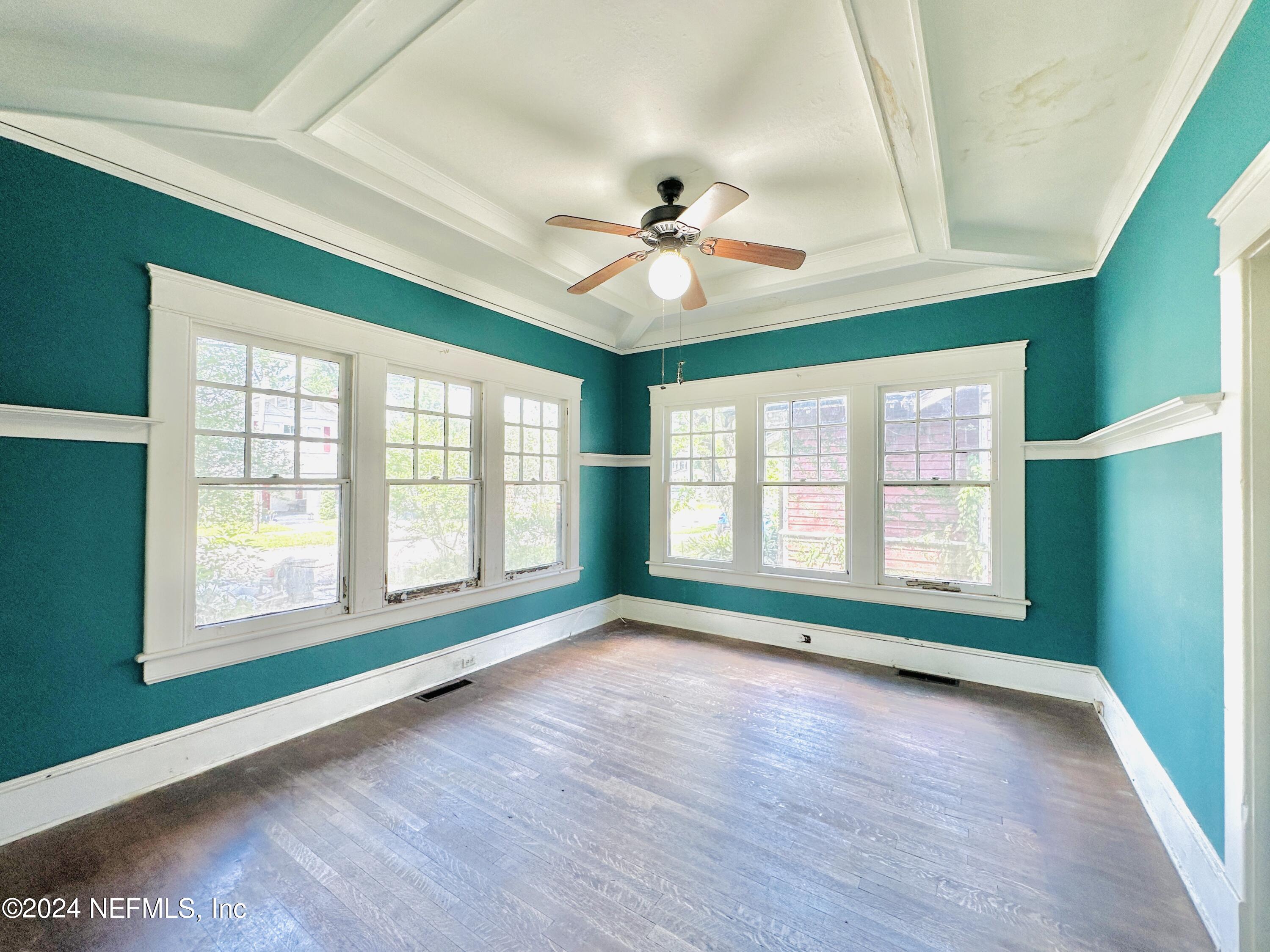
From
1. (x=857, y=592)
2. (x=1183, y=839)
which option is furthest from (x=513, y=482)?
(x=1183, y=839)

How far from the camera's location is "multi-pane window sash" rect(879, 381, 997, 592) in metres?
3.69

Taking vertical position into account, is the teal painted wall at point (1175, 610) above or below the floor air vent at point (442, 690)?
above

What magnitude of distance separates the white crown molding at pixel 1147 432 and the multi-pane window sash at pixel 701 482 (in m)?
2.21

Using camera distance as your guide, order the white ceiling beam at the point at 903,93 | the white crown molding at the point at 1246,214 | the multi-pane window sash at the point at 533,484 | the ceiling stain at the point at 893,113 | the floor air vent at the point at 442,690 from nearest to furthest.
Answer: the white crown molding at the point at 1246,214, the white ceiling beam at the point at 903,93, the ceiling stain at the point at 893,113, the floor air vent at the point at 442,690, the multi-pane window sash at the point at 533,484

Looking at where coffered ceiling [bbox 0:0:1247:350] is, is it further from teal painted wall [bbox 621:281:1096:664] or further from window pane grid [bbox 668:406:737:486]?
window pane grid [bbox 668:406:737:486]

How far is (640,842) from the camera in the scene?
202 cm

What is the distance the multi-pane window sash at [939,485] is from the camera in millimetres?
3689

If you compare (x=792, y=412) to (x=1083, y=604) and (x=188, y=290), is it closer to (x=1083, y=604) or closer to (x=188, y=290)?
(x=1083, y=604)

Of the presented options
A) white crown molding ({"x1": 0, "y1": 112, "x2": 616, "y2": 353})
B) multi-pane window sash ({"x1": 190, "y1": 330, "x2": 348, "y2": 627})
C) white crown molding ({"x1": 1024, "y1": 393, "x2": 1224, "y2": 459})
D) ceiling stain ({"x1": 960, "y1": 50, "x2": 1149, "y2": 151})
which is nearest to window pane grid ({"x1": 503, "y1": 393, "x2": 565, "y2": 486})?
white crown molding ({"x1": 0, "y1": 112, "x2": 616, "y2": 353})

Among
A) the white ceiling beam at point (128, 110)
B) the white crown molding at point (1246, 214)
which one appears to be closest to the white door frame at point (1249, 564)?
the white crown molding at point (1246, 214)

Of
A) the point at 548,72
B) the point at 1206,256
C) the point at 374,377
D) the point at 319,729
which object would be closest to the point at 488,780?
the point at 319,729

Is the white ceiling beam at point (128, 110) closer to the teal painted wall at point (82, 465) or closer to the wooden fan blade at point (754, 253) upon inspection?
the teal painted wall at point (82, 465)

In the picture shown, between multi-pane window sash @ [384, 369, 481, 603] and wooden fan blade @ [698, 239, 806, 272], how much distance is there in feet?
6.56

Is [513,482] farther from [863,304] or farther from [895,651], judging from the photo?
[895,651]
